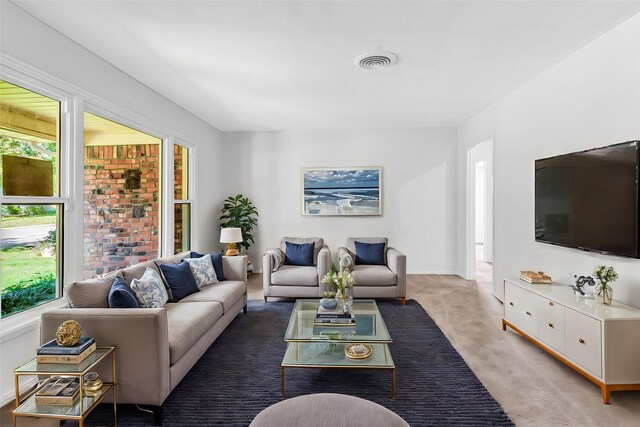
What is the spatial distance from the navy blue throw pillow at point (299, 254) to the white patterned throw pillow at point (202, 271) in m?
1.29

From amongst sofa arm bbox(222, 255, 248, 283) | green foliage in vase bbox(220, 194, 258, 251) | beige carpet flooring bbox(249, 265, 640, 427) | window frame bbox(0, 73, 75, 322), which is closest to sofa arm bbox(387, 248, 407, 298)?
beige carpet flooring bbox(249, 265, 640, 427)

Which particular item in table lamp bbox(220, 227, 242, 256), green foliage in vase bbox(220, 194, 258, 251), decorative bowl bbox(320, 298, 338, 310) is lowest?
decorative bowl bbox(320, 298, 338, 310)

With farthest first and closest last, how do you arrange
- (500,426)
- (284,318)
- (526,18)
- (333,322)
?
1. (284,318)
2. (333,322)
3. (526,18)
4. (500,426)

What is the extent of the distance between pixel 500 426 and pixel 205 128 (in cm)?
508

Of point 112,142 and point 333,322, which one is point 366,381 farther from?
point 112,142

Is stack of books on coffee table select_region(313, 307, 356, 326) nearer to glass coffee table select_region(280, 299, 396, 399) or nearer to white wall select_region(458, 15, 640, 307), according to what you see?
glass coffee table select_region(280, 299, 396, 399)

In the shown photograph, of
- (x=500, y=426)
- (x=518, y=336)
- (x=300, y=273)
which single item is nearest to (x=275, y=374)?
(x=500, y=426)

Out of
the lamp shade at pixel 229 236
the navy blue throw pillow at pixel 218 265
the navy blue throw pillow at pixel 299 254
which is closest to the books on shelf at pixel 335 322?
the navy blue throw pillow at pixel 218 265

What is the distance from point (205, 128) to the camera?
5.10 meters

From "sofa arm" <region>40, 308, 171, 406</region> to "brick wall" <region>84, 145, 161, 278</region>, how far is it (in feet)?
3.47

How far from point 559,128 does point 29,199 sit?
14.6 feet

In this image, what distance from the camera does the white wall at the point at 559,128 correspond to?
7.61 ft

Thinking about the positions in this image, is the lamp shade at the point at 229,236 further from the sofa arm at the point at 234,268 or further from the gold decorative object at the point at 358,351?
the gold decorative object at the point at 358,351

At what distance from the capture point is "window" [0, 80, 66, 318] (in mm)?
2148
